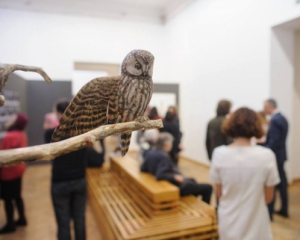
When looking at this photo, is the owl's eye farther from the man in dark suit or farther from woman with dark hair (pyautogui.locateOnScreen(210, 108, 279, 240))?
the man in dark suit

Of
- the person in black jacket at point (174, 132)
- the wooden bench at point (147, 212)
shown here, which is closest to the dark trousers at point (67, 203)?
the wooden bench at point (147, 212)

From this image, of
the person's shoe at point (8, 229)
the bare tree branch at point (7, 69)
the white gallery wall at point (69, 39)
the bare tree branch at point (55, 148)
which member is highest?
the white gallery wall at point (69, 39)

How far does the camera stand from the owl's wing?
406mm

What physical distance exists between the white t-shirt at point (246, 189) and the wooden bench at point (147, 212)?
110 millimetres

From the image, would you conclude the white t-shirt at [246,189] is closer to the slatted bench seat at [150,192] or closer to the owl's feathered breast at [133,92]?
the slatted bench seat at [150,192]

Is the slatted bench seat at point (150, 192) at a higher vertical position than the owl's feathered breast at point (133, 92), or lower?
lower

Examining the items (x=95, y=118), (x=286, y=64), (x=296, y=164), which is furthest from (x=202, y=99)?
(x=95, y=118)

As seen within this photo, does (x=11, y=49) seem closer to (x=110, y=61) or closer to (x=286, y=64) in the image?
(x=110, y=61)

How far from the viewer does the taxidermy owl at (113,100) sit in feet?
1.36

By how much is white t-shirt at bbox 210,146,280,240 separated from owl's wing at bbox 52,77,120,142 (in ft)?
2.92

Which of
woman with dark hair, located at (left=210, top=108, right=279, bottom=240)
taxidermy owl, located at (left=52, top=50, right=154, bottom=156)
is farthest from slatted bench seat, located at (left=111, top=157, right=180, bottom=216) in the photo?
taxidermy owl, located at (left=52, top=50, right=154, bottom=156)

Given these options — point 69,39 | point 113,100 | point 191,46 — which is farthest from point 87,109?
point 191,46

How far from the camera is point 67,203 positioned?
1458mm

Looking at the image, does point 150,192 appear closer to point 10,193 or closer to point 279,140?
point 10,193
